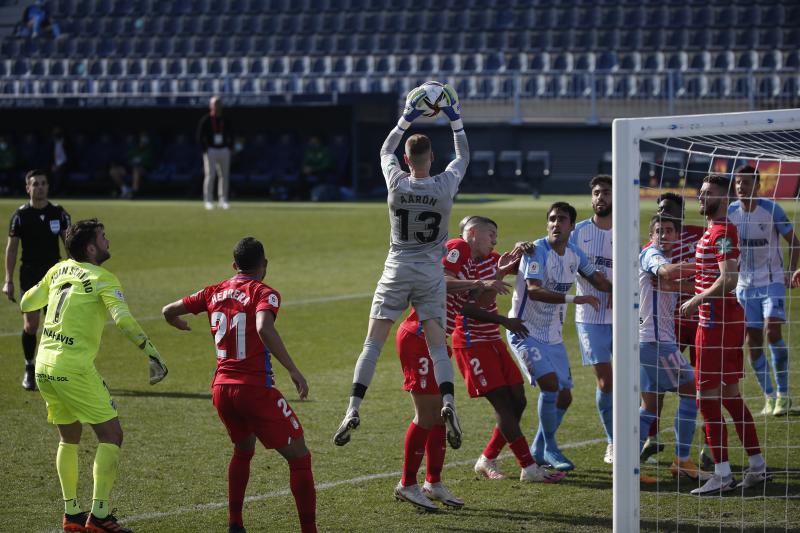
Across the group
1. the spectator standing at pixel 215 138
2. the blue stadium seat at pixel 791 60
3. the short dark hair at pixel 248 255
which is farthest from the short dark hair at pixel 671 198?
the blue stadium seat at pixel 791 60

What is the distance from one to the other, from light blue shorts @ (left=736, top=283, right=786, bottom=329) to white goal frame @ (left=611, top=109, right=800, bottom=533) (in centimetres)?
414

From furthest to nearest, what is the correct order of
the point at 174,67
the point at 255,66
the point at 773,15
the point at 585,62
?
the point at 174,67 → the point at 255,66 → the point at 773,15 → the point at 585,62

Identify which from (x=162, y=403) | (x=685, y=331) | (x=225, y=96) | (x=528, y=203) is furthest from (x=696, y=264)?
(x=225, y=96)

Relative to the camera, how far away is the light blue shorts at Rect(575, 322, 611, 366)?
799 cm

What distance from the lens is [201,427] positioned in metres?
8.98

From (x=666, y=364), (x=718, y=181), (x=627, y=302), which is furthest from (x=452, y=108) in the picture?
(x=666, y=364)

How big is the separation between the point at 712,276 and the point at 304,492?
3212 millimetres

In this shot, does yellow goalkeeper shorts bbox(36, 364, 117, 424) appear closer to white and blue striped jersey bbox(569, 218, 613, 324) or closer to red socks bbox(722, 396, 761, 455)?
white and blue striped jersey bbox(569, 218, 613, 324)

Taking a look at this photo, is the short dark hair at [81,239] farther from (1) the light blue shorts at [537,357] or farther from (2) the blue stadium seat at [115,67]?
(2) the blue stadium seat at [115,67]

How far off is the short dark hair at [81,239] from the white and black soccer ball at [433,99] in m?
2.07

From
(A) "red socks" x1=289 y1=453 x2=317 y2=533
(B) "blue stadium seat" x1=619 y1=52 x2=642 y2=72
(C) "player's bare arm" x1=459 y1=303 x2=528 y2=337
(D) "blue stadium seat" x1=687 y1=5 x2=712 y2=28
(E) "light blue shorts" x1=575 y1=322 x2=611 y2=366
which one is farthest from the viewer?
(D) "blue stadium seat" x1=687 y1=5 x2=712 y2=28

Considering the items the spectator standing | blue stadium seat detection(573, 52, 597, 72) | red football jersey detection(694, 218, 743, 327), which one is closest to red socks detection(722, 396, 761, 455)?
red football jersey detection(694, 218, 743, 327)

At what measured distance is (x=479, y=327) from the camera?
7383 millimetres

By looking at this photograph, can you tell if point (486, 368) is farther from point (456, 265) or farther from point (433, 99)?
point (433, 99)
